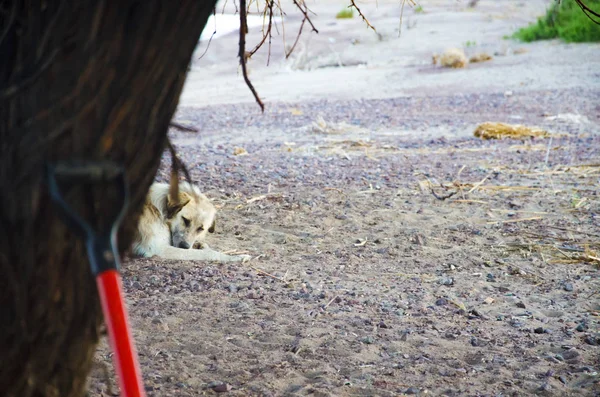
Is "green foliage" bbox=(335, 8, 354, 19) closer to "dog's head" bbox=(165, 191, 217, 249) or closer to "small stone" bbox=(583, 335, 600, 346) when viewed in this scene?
"dog's head" bbox=(165, 191, 217, 249)

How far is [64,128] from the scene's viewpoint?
1.74 metres

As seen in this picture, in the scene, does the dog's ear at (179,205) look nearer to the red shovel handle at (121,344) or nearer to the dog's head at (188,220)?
the dog's head at (188,220)

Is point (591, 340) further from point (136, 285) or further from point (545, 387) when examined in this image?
point (136, 285)

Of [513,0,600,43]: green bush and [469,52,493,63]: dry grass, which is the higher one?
[513,0,600,43]: green bush

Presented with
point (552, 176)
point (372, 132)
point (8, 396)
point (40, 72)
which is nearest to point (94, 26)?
point (40, 72)

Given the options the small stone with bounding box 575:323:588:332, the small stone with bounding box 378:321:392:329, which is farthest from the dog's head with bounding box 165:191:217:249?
the small stone with bounding box 575:323:588:332

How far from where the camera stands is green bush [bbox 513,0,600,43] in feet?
71.8

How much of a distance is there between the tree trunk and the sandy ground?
148cm

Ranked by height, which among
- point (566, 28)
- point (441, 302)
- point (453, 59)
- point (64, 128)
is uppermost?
point (64, 128)

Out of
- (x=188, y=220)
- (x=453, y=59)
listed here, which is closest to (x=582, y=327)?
(x=188, y=220)

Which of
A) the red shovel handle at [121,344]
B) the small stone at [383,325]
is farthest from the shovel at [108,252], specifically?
the small stone at [383,325]

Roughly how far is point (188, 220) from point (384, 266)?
1783 mm

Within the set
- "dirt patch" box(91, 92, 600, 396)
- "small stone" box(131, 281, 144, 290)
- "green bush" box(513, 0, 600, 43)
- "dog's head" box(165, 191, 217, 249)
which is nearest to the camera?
"dirt patch" box(91, 92, 600, 396)

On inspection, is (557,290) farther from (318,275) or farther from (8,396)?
(8,396)
